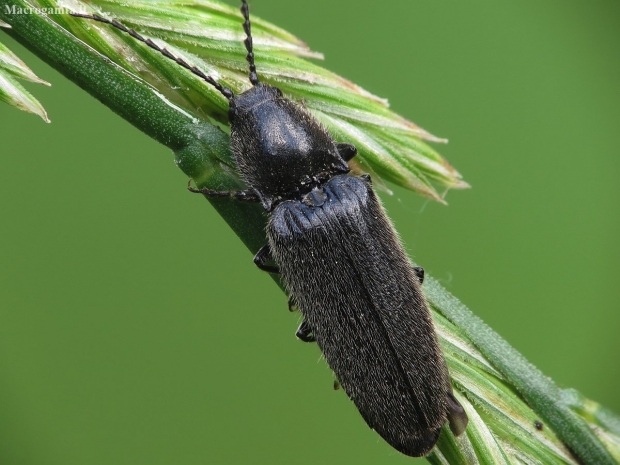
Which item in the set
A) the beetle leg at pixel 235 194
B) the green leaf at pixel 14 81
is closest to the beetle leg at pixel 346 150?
the beetle leg at pixel 235 194

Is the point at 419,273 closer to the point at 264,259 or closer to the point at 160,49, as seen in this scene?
the point at 264,259

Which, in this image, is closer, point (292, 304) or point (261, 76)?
point (261, 76)

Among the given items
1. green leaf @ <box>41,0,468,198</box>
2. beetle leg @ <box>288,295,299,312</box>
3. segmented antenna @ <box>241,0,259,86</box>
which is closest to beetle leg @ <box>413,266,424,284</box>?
green leaf @ <box>41,0,468,198</box>

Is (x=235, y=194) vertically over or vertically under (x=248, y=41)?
under

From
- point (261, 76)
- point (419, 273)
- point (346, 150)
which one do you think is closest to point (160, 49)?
point (261, 76)

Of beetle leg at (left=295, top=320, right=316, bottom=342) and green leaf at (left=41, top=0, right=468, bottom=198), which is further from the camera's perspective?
beetle leg at (left=295, top=320, right=316, bottom=342)

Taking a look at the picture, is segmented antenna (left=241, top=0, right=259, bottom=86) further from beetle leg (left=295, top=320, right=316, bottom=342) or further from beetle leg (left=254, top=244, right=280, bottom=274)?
beetle leg (left=295, top=320, right=316, bottom=342)

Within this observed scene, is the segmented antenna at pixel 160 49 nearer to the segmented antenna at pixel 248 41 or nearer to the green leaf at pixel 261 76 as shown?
the green leaf at pixel 261 76

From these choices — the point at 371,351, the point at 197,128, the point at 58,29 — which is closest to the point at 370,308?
the point at 371,351
